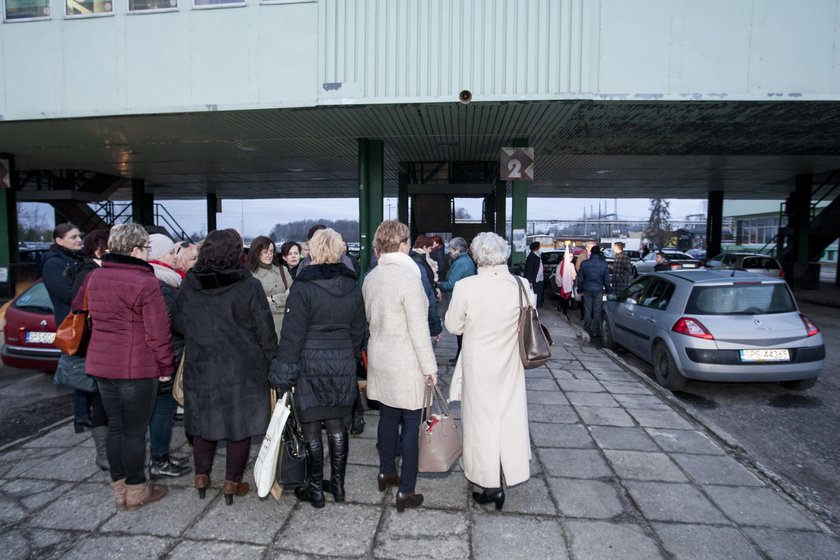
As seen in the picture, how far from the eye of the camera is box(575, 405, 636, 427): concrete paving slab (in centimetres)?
476

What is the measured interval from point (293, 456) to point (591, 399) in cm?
357

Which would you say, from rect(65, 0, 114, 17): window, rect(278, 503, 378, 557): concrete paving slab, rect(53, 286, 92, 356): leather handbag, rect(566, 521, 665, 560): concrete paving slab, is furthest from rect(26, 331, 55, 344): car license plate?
rect(65, 0, 114, 17): window

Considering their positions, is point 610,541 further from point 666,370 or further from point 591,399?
point 666,370

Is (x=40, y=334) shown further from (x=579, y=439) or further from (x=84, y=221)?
(x=84, y=221)

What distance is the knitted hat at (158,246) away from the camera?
3.70 m

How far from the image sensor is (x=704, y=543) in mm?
2859

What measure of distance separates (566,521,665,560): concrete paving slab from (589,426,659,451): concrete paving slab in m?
1.25

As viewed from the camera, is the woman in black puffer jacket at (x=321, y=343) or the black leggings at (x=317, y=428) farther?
the black leggings at (x=317, y=428)

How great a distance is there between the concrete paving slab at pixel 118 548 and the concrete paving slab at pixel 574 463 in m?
2.60

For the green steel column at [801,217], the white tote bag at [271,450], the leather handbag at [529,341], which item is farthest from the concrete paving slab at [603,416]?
the green steel column at [801,217]

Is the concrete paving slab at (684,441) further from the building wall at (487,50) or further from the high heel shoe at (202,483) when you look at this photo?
the building wall at (487,50)

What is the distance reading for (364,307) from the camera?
3.21 metres

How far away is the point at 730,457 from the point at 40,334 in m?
7.23

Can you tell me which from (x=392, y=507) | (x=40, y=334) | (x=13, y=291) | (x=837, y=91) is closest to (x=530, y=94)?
(x=837, y=91)
